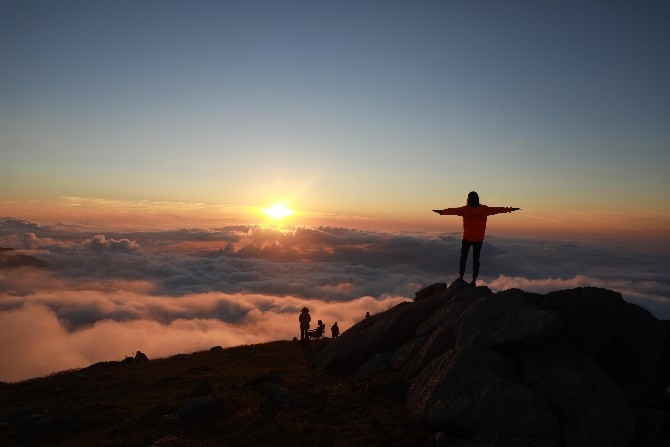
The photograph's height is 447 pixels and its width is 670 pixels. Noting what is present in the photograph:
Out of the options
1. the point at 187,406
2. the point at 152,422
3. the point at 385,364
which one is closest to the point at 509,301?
the point at 385,364

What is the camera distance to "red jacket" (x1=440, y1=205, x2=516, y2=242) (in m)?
20.3

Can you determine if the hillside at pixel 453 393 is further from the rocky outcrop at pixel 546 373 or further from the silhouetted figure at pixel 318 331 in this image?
the silhouetted figure at pixel 318 331

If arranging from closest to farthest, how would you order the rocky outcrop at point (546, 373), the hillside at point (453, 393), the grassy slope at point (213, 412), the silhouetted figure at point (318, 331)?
1. the rocky outcrop at point (546, 373)
2. the hillside at point (453, 393)
3. the grassy slope at point (213, 412)
4. the silhouetted figure at point (318, 331)

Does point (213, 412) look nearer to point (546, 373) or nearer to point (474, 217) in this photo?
point (546, 373)

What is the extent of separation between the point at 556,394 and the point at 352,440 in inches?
275

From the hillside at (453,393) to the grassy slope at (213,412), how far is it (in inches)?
3.6

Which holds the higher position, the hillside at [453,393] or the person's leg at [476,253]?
the person's leg at [476,253]

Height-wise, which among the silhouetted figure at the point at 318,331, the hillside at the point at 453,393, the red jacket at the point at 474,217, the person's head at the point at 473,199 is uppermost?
the person's head at the point at 473,199

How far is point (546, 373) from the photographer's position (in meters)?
13.4

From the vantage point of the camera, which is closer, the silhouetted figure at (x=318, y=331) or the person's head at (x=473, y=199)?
the person's head at (x=473, y=199)

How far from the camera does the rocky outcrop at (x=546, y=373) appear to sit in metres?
11.7

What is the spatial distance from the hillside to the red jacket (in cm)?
362

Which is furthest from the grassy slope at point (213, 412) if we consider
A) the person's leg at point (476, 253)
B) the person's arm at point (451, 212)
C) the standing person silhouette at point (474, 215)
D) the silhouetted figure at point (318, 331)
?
the person's arm at point (451, 212)

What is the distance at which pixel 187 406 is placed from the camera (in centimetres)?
1997
